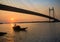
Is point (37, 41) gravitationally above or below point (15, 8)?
below

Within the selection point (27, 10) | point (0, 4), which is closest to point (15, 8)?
point (0, 4)

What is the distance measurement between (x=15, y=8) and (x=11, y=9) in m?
0.42

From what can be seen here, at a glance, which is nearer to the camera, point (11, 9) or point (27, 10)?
point (11, 9)

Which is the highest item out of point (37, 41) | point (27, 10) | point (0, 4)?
point (27, 10)

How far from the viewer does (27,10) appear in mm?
16531

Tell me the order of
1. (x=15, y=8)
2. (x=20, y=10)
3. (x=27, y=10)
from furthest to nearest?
(x=27, y=10) < (x=20, y=10) < (x=15, y=8)

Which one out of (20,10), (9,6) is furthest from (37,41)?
(9,6)

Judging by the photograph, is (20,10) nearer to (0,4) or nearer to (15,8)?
(15,8)

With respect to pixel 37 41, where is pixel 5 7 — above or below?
above

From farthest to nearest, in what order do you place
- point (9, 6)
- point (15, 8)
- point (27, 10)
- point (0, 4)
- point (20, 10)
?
1. point (27, 10)
2. point (20, 10)
3. point (15, 8)
4. point (9, 6)
5. point (0, 4)

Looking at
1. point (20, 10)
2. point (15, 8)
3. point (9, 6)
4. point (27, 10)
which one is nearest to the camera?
point (9, 6)

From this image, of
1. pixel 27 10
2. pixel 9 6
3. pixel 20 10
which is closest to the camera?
pixel 9 6

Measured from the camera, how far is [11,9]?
43.8 feet

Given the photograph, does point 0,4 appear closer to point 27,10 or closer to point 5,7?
point 5,7
